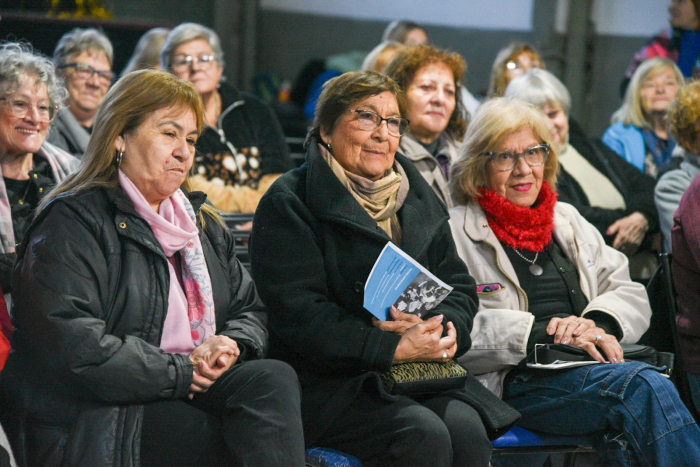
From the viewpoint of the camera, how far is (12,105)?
3.10 metres

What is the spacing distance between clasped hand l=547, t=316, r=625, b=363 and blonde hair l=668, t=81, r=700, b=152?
1.14m

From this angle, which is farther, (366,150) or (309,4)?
(309,4)

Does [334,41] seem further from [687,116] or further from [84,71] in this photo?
[687,116]

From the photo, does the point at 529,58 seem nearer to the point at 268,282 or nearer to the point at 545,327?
the point at 545,327

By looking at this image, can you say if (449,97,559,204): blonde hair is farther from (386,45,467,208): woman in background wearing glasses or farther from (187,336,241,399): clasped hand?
(187,336,241,399): clasped hand

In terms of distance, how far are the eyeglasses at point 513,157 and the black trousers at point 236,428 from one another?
1.36m

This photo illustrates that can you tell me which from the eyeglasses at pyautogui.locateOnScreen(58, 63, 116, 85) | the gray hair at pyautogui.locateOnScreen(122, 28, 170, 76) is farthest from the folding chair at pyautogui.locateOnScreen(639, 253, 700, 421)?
the gray hair at pyautogui.locateOnScreen(122, 28, 170, 76)

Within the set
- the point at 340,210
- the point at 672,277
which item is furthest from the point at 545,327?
the point at 340,210

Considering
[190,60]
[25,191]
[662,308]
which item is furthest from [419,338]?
[190,60]

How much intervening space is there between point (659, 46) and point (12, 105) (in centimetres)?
451

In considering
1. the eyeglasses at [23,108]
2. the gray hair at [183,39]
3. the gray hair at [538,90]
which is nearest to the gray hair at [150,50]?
the gray hair at [183,39]

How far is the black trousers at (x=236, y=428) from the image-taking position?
2252mm

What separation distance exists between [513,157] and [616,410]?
3.41ft

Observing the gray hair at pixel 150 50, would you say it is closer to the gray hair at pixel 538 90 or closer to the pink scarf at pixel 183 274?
the gray hair at pixel 538 90
